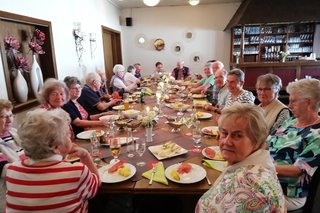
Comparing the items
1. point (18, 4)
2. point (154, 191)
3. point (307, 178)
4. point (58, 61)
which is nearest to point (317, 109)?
point (307, 178)

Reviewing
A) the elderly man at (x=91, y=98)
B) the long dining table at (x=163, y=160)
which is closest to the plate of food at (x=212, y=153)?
the long dining table at (x=163, y=160)

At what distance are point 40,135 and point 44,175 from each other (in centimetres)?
17

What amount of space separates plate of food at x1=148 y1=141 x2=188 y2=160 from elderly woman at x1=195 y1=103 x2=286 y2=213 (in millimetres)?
575

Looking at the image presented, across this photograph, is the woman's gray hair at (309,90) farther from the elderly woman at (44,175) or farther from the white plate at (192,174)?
the elderly woman at (44,175)

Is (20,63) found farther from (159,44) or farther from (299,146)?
(159,44)

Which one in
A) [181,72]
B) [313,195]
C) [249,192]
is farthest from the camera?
Answer: [181,72]

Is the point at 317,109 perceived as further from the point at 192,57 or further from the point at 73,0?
the point at 192,57

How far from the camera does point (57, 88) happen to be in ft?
7.27

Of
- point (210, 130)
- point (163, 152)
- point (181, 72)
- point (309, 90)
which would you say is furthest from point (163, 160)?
point (181, 72)

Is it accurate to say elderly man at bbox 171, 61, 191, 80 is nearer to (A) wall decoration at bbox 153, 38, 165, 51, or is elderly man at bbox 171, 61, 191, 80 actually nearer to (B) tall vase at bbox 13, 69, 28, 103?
(A) wall decoration at bbox 153, 38, 165, 51

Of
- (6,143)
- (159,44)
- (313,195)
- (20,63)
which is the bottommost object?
(313,195)

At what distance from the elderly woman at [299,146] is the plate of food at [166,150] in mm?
625

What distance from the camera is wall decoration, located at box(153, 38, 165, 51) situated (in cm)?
793

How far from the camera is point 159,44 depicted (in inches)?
313
